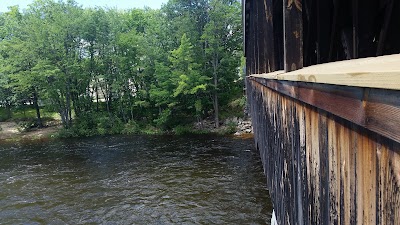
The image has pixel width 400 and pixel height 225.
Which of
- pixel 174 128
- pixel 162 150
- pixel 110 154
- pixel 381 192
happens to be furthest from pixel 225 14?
A: pixel 381 192

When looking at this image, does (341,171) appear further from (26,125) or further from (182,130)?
(26,125)

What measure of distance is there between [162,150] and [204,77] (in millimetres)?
7624

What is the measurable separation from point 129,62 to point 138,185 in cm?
1807

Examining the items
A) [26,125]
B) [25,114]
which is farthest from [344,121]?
[25,114]

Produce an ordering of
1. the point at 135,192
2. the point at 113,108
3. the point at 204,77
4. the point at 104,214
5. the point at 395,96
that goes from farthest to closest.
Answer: the point at 113,108
the point at 204,77
the point at 135,192
the point at 104,214
the point at 395,96

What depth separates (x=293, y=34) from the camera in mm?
2393

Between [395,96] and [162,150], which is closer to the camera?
[395,96]

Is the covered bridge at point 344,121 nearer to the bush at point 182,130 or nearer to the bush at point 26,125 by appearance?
the bush at point 182,130

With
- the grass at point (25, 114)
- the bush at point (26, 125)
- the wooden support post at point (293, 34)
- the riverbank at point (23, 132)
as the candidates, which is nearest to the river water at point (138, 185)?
the wooden support post at point (293, 34)

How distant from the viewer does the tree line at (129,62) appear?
24.5 metres

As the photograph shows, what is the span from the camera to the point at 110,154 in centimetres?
1775

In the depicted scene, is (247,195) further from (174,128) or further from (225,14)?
(225,14)

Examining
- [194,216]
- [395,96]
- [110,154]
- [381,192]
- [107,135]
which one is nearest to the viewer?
[395,96]

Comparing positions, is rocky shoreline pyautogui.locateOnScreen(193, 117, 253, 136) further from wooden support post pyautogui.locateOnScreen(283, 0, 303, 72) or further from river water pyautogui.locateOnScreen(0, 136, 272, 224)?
wooden support post pyautogui.locateOnScreen(283, 0, 303, 72)
